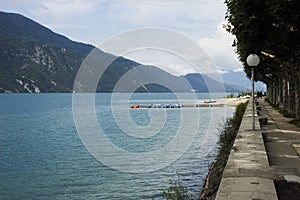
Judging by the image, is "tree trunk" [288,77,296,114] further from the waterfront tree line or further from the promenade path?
the promenade path

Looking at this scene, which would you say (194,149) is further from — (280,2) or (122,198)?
(280,2)

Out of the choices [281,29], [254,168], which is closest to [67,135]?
[281,29]

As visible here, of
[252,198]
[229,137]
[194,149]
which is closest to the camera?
[252,198]

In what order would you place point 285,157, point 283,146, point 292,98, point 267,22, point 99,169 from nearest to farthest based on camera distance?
point 285,157, point 283,146, point 267,22, point 99,169, point 292,98

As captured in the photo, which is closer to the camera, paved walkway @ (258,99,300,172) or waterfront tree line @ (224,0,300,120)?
paved walkway @ (258,99,300,172)

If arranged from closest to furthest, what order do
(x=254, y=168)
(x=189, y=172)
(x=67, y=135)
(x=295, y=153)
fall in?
(x=254, y=168) → (x=295, y=153) → (x=189, y=172) → (x=67, y=135)

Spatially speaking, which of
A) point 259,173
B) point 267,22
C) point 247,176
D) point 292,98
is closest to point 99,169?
point 267,22

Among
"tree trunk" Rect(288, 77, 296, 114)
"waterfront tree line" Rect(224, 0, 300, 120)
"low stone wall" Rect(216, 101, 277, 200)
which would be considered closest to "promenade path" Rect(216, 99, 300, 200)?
"low stone wall" Rect(216, 101, 277, 200)

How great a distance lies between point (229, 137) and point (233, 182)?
945 cm

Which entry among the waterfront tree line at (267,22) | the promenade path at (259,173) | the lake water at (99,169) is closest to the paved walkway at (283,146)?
the promenade path at (259,173)

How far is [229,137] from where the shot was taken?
54.4ft

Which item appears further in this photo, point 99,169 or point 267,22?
point 99,169

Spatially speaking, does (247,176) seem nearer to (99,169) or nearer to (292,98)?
(99,169)

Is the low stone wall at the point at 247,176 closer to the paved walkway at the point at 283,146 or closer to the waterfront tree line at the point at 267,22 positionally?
the paved walkway at the point at 283,146
